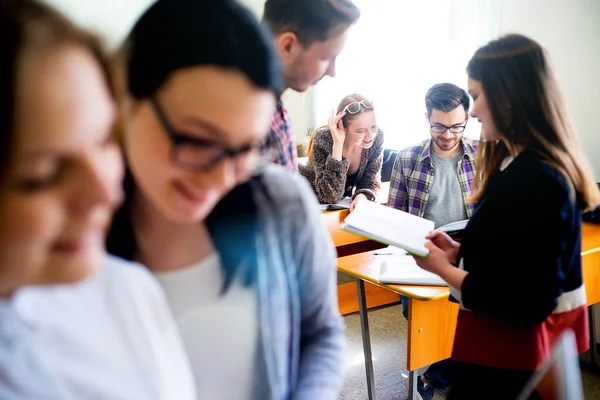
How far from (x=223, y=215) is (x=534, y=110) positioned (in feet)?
2.34

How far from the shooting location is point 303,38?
519 mm

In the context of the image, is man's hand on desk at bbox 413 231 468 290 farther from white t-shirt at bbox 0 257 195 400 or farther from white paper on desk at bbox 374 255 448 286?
white t-shirt at bbox 0 257 195 400

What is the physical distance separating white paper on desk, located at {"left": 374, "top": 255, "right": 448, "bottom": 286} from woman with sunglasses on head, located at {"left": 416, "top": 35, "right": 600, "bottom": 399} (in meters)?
0.38

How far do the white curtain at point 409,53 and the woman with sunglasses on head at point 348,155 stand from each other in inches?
36.1

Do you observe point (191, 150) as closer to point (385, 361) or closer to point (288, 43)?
point (288, 43)

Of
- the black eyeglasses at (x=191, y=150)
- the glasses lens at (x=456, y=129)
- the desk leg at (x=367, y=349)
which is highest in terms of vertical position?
the black eyeglasses at (x=191, y=150)

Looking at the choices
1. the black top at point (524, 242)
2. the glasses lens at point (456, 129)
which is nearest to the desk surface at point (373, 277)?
the black top at point (524, 242)

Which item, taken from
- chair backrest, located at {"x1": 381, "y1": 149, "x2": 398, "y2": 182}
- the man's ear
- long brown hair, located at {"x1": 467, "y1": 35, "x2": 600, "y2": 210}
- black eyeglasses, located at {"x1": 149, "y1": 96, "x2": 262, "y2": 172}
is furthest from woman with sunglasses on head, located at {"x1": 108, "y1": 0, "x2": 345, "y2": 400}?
chair backrest, located at {"x1": 381, "y1": 149, "x2": 398, "y2": 182}

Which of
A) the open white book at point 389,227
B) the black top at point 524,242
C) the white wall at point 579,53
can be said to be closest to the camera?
the black top at point 524,242

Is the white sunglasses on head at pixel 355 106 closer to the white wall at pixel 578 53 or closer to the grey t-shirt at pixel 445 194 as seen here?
the grey t-shirt at pixel 445 194

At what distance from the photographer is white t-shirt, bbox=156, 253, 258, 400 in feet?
1.25

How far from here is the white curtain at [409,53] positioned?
291cm

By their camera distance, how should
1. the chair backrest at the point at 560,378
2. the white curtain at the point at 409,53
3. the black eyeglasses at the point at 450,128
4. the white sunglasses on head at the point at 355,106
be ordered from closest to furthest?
the chair backrest at the point at 560,378
the black eyeglasses at the point at 450,128
the white sunglasses on head at the point at 355,106
the white curtain at the point at 409,53

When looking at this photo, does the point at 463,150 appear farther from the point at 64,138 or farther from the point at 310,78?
the point at 64,138
